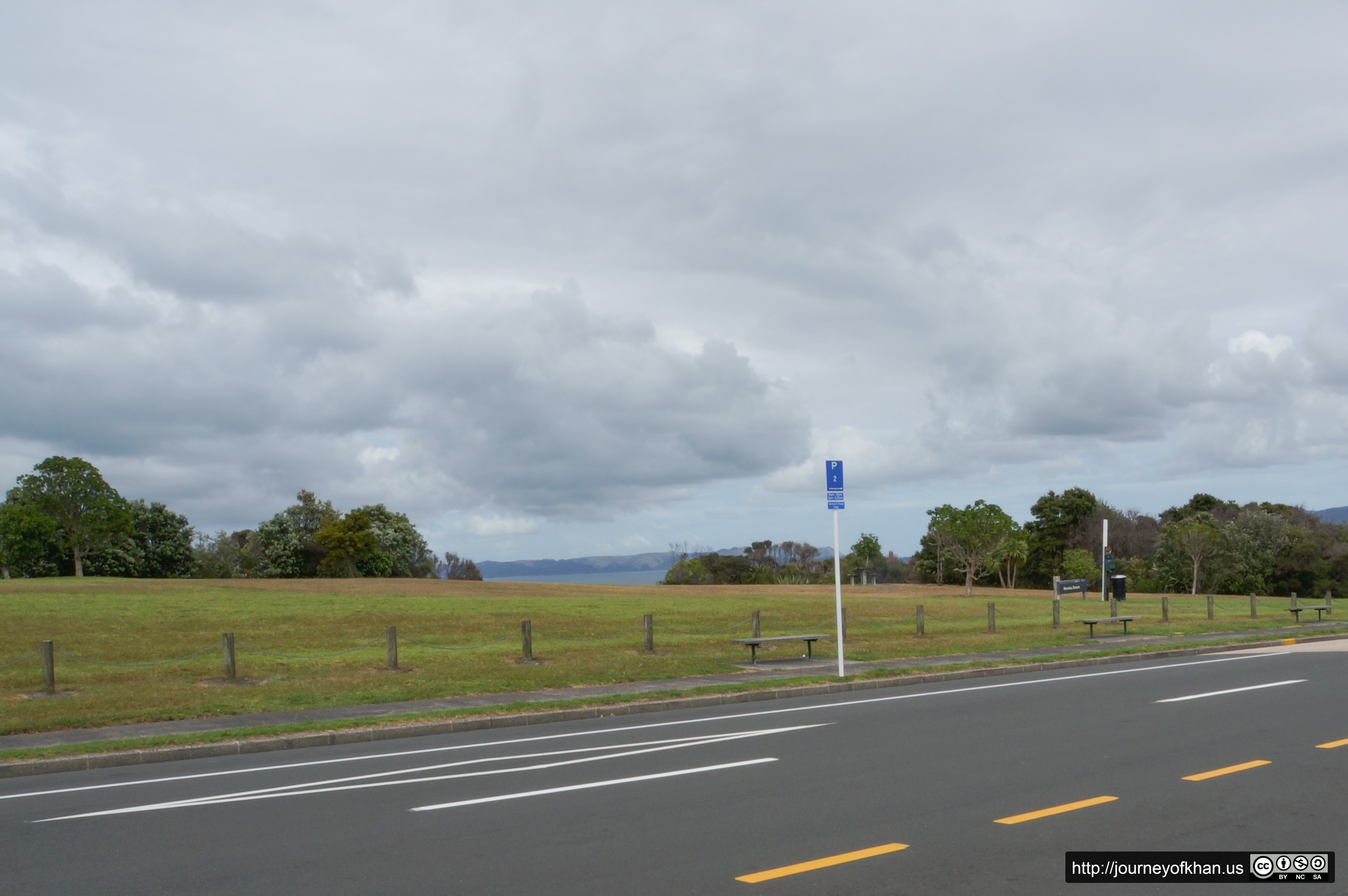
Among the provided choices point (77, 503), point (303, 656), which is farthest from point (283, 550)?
point (303, 656)

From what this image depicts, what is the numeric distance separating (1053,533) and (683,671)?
7678 cm

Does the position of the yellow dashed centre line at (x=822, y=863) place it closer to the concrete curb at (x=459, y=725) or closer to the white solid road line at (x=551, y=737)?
the white solid road line at (x=551, y=737)

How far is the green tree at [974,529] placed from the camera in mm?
51031

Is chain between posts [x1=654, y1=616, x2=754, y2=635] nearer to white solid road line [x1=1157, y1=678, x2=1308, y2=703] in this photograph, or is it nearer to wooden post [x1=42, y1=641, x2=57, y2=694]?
white solid road line [x1=1157, y1=678, x2=1308, y2=703]

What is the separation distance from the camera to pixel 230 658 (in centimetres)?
1817

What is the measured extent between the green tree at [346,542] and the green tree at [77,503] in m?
14.9

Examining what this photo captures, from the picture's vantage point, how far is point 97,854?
7148 mm

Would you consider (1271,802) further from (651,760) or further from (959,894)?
(651,760)

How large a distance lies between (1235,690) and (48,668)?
1923 centimetres

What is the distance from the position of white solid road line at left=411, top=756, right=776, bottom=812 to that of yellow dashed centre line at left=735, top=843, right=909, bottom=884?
3.07 meters

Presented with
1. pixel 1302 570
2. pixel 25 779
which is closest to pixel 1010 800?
pixel 25 779

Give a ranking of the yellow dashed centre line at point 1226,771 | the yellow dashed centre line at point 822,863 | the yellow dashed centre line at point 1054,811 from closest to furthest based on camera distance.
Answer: the yellow dashed centre line at point 822,863
the yellow dashed centre line at point 1054,811
the yellow dashed centre line at point 1226,771

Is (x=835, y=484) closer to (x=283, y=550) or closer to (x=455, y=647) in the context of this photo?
(x=455, y=647)

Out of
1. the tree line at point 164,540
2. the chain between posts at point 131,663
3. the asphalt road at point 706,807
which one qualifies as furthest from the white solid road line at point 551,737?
the tree line at point 164,540
